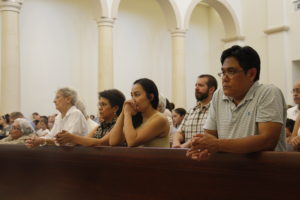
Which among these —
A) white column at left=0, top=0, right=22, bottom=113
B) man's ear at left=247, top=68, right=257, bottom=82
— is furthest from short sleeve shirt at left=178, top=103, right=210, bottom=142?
white column at left=0, top=0, right=22, bottom=113

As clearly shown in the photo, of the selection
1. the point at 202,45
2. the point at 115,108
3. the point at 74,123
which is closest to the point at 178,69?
the point at 202,45

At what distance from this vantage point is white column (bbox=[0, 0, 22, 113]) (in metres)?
10.0

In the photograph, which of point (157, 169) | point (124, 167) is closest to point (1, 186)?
point (124, 167)

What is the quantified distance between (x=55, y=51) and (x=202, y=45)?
255 inches

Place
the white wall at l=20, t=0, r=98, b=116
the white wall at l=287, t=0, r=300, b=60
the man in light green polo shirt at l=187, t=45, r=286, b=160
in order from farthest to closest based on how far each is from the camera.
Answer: the white wall at l=287, t=0, r=300, b=60, the white wall at l=20, t=0, r=98, b=116, the man in light green polo shirt at l=187, t=45, r=286, b=160

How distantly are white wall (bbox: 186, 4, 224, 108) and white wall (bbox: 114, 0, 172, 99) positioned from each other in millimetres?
1086

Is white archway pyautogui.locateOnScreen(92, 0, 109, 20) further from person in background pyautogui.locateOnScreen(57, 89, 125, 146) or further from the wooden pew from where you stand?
the wooden pew

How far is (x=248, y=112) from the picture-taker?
8.24 feet

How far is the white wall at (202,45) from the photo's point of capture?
677 inches

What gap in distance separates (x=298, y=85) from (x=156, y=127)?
2.53 m

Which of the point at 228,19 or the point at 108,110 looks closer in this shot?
the point at 108,110

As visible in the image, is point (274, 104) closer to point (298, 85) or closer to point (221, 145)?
point (221, 145)

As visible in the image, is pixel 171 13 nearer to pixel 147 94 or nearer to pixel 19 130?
pixel 19 130

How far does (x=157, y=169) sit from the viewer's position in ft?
8.84
